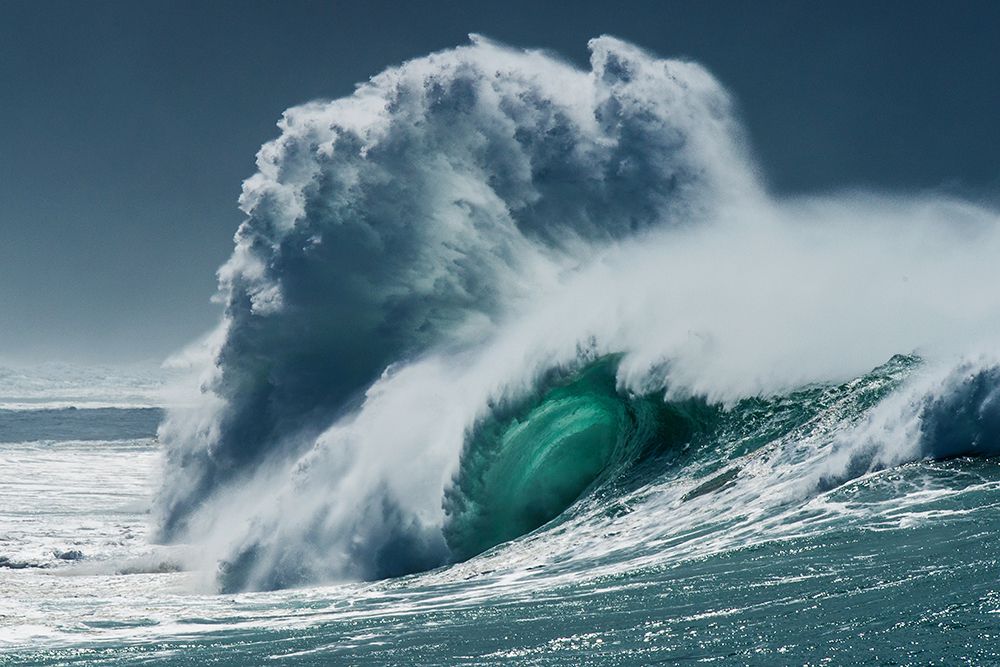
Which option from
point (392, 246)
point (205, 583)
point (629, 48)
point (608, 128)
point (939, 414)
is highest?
point (629, 48)

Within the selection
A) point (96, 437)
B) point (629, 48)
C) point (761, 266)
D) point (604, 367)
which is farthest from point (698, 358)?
point (96, 437)

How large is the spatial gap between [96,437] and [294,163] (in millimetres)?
25938

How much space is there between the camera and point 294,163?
24906 mm

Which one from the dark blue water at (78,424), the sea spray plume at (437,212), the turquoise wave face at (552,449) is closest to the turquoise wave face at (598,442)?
the turquoise wave face at (552,449)

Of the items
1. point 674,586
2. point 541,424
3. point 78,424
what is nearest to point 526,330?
point 541,424

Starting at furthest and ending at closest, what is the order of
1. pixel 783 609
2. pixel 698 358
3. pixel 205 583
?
pixel 698 358 < pixel 205 583 < pixel 783 609

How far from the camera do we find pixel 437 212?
23.6 m

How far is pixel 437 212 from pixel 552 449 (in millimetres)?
7764

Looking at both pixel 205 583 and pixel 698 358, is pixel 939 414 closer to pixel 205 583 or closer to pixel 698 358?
pixel 698 358

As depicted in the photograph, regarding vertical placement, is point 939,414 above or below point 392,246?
below

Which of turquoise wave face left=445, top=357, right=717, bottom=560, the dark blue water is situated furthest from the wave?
the dark blue water

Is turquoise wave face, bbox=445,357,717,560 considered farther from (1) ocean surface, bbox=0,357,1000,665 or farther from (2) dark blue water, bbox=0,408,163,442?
(2) dark blue water, bbox=0,408,163,442

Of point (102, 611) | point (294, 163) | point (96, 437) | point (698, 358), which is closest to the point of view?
point (102, 611)

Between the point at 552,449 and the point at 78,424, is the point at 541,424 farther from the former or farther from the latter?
the point at 78,424
